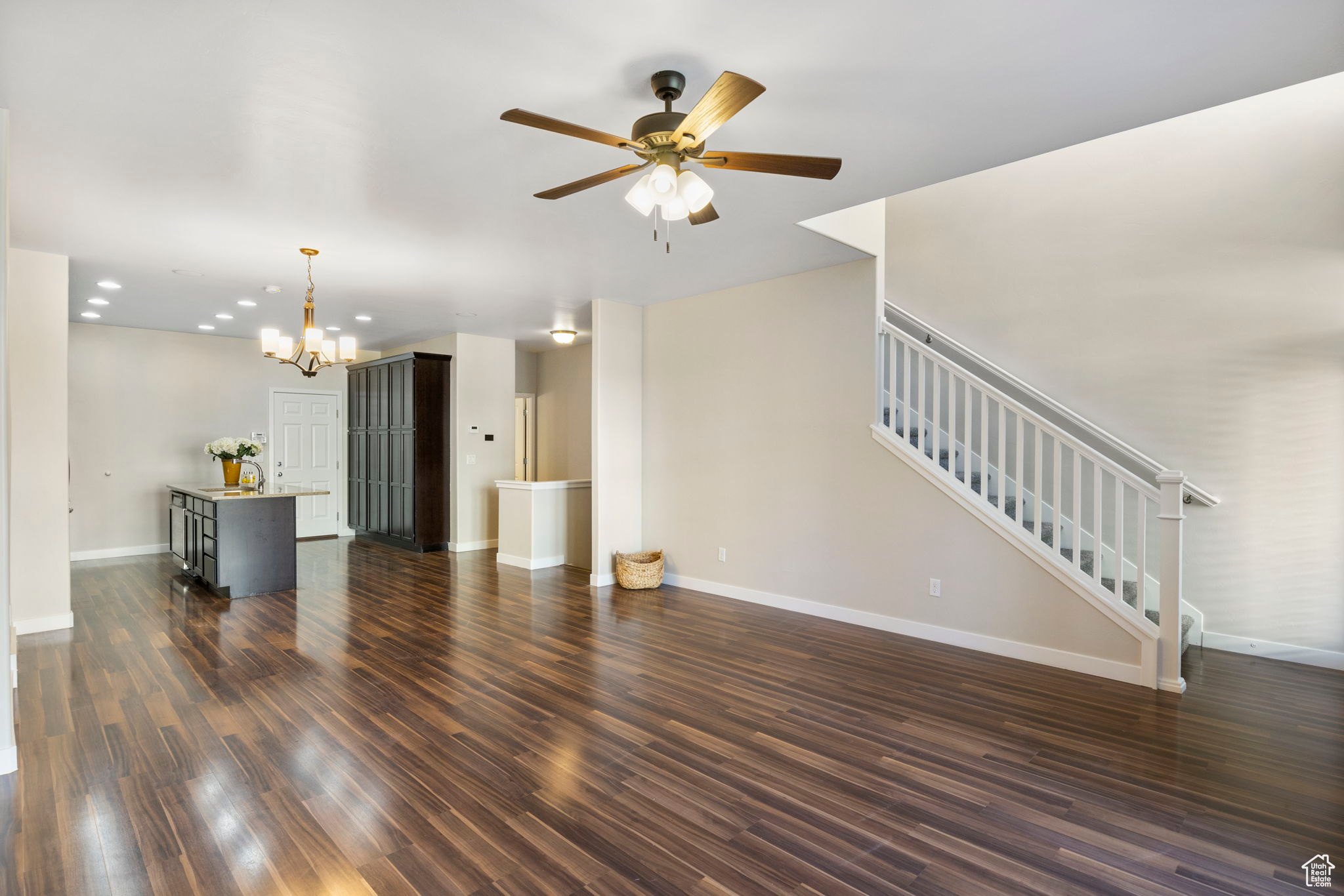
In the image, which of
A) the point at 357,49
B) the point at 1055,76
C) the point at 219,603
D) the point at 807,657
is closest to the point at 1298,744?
the point at 807,657

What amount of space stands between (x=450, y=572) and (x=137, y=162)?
14.7ft

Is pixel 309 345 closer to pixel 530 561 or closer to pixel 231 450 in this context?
pixel 231 450

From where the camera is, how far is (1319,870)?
200 cm

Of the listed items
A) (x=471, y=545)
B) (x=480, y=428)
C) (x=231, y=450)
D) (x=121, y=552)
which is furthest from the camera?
(x=480, y=428)

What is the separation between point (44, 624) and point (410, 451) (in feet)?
12.3

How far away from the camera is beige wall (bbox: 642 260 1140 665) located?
4.13 metres

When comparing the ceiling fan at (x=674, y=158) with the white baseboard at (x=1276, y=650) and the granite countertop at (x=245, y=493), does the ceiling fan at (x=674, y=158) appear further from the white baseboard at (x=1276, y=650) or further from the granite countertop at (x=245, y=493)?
the granite countertop at (x=245, y=493)

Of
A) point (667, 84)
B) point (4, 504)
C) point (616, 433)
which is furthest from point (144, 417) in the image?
point (667, 84)

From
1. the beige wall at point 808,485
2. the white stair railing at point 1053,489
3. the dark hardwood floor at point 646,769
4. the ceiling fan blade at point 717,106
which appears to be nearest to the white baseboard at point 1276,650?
the dark hardwood floor at point 646,769

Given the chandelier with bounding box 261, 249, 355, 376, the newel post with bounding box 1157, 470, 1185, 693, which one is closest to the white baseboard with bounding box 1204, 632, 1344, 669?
the newel post with bounding box 1157, 470, 1185, 693

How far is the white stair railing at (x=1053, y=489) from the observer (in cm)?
350

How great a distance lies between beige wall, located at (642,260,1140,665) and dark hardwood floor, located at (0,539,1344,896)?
0.35 metres

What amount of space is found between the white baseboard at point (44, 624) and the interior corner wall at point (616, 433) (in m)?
3.85

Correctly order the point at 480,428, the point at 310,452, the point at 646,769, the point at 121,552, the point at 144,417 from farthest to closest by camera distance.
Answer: the point at 310,452 < the point at 480,428 < the point at 144,417 < the point at 121,552 < the point at 646,769
